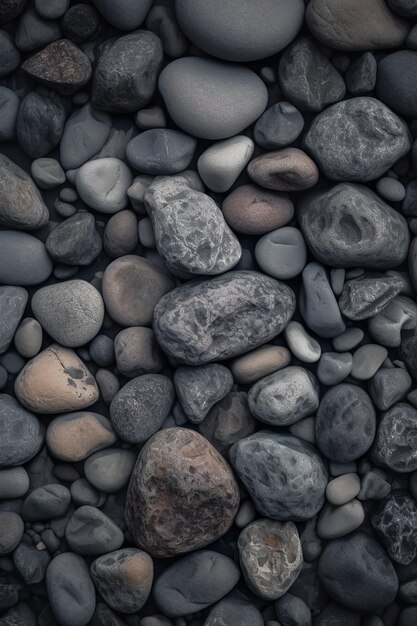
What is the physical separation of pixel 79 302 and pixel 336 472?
2.63ft

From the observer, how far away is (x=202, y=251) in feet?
5.06

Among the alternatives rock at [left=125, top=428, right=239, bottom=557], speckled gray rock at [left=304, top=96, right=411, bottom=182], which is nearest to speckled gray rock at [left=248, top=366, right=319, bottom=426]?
rock at [left=125, top=428, right=239, bottom=557]

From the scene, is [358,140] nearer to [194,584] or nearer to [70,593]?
[194,584]

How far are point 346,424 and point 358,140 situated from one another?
2.33 feet

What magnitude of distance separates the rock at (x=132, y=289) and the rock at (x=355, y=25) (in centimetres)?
74

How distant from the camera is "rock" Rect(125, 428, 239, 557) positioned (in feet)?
5.01

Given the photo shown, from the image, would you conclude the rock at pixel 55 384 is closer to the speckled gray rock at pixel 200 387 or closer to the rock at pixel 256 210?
the speckled gray rock at pixel 200 387

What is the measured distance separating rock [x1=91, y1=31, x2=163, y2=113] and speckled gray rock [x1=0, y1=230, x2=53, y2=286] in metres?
0.41

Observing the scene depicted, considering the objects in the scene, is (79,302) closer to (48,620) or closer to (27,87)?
(27,87)

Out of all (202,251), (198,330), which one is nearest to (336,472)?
(198,330)

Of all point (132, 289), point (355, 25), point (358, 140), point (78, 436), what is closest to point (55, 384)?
point (78, 436)

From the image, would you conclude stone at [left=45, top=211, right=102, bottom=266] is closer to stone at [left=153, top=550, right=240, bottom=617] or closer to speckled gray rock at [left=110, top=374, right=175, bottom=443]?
speckled gray rock at [left=110, top=374, right=175, bottom=443]

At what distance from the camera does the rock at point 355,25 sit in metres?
1.53

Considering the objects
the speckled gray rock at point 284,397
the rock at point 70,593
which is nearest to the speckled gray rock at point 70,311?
the speckled gray rock at point 284,397
